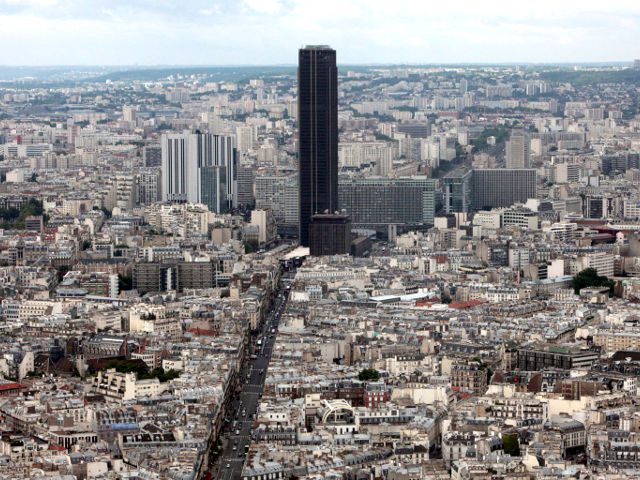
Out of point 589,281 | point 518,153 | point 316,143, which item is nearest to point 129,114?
point 518,153

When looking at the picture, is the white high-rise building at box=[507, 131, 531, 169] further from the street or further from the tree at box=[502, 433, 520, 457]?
the tree at box=[502, 433, 520, 457]

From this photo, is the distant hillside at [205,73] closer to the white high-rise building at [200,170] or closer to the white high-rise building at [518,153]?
the white high-rise building at [518,153]

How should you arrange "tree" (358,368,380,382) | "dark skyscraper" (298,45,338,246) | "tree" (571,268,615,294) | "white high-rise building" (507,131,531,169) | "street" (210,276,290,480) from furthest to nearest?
"white high-rise building" (507,131,531,169)
"dark skyscraper" (298,45,338,246)
"tree" (571,268,615,294)
"tree" (358,368,380,382)
"street" (210,276,290,480)

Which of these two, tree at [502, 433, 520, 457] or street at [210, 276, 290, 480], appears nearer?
tree at [502, 433, 520, 457]

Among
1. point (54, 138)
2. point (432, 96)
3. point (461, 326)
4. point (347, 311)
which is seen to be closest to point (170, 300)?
point (347, 311)

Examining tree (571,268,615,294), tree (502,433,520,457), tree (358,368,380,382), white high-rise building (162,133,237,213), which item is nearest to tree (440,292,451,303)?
tree (571,268,615,294)

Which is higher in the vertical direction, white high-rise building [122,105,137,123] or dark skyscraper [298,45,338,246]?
dark skyscraper [298,45,338,246]

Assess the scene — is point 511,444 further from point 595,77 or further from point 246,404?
point 595,77

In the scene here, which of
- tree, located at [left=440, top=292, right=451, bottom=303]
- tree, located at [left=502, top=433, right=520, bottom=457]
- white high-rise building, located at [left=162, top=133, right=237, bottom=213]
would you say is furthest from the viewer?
white high-rise building, located at [left=162, top=133, right=237, bottom=213]
